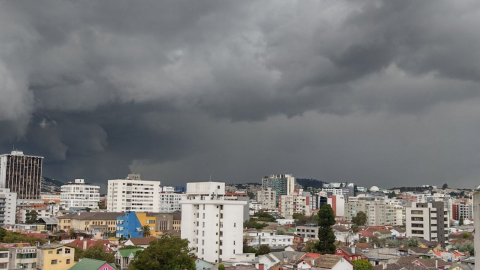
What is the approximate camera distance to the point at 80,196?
160500 millimetres

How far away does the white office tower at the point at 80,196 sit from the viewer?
159125 mm

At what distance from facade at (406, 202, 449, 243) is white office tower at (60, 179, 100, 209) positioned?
108m

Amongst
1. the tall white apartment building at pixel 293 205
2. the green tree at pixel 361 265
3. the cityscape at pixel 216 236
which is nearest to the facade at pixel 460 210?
the cityscape at pixel 216 236

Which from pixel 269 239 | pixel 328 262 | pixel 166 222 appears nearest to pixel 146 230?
pixel 166 222

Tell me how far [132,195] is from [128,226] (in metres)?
44.1

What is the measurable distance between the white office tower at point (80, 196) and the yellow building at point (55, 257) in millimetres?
115877

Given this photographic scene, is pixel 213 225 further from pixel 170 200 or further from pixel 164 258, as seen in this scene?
pixel 170 200

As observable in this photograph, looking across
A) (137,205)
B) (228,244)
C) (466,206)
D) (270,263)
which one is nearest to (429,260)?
(270,263)

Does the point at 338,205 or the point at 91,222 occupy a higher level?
the point at 338,205

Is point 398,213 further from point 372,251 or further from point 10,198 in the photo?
point 10,198

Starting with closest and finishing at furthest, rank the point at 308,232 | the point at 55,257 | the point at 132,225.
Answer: the point at 55,257, the point at 132,225, the point at 308,232

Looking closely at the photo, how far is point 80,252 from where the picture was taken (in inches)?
2069

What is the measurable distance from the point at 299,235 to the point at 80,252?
56.2m

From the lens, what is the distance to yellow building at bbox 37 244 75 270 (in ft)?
150
